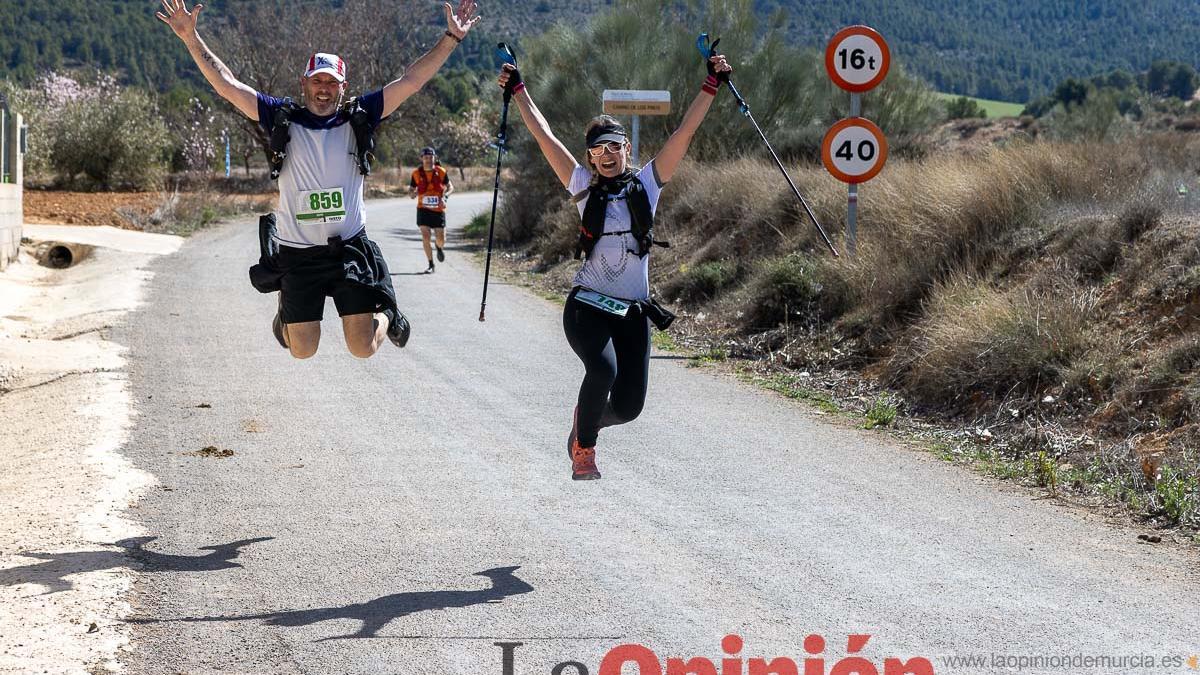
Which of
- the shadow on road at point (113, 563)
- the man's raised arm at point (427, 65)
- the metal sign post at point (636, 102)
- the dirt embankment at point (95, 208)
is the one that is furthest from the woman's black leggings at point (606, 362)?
the dirt embankment at point (95, 208)

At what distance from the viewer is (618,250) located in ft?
21.6

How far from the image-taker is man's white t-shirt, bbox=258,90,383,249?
6789 millimetres

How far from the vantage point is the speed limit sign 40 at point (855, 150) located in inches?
498

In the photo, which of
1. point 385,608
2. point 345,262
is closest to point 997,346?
point 345,262

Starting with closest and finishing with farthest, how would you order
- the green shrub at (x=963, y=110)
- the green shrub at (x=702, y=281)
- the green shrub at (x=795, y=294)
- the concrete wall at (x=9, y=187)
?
the green shrub at (x=795, y=294)
the green shrub at (x=702, y=281)
the concrete wall at (x=9, y=187)
the green shrub at (x=963, y=110)

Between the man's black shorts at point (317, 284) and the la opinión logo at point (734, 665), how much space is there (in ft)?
8.96

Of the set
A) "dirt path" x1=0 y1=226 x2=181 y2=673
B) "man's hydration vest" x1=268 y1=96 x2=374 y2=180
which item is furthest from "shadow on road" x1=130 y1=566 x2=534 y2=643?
"man's hydration vest" x1=268 y1=96 x2=374 y2=180

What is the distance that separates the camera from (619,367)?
22.3 ft

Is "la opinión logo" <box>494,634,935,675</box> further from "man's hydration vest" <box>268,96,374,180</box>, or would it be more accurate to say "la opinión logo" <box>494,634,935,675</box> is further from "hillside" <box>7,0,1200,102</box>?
"hillside" <box>7,0,1200,102</box>

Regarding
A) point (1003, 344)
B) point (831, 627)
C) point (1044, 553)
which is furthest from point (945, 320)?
point (831, 627)

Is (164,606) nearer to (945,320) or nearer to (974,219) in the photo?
(945,320)

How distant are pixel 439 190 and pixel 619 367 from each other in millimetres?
14374

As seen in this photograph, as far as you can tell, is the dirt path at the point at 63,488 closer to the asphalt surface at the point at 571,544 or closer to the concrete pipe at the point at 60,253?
the asphalt surface at the point at 571,544

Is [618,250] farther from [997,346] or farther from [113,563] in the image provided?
[997,346]
